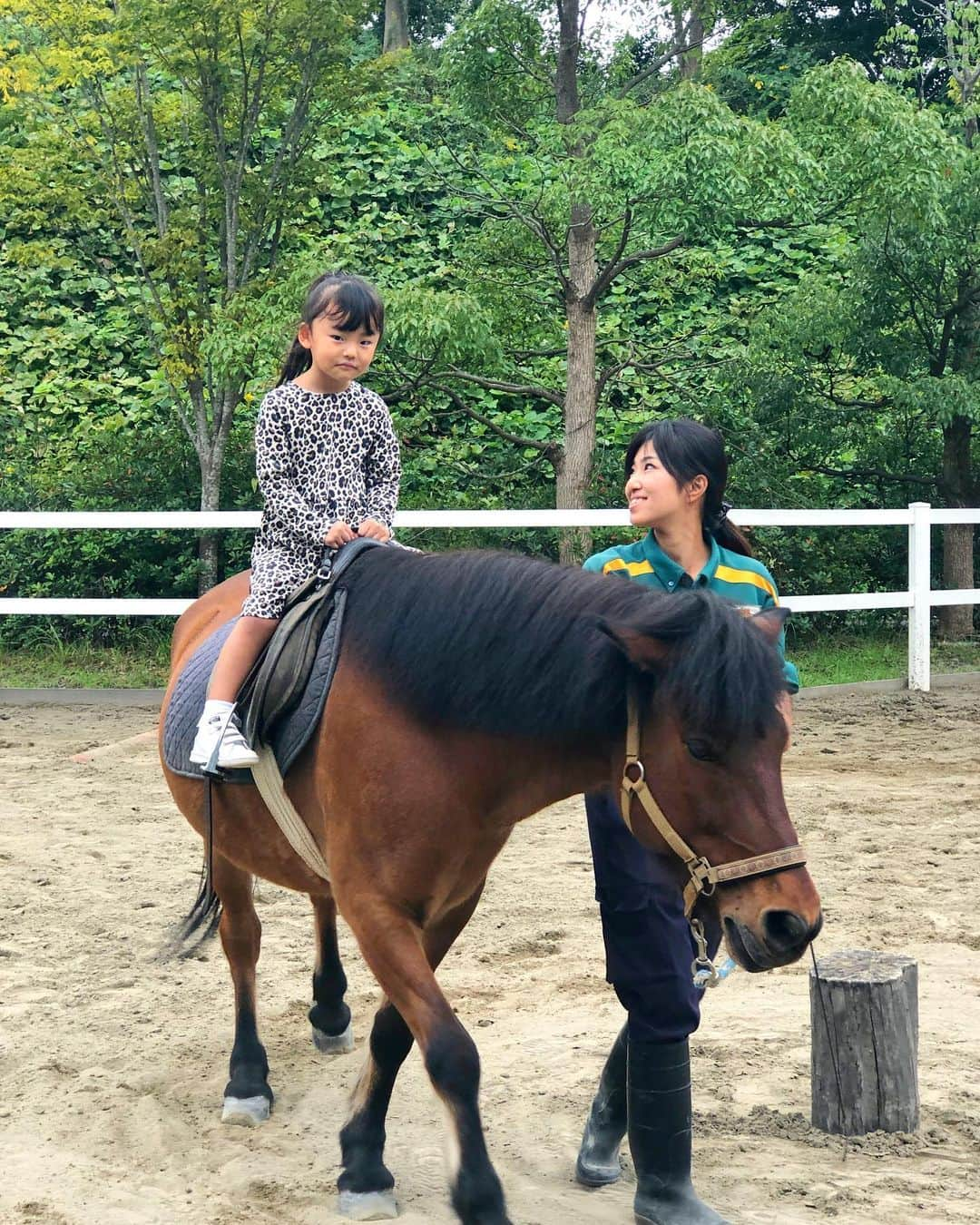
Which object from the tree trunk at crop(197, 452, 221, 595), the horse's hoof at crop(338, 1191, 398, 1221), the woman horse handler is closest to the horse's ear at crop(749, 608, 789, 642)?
the woman horse handler

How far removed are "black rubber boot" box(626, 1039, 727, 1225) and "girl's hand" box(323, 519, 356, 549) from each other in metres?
1.35

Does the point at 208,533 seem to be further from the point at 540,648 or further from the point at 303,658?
the point at 540,648

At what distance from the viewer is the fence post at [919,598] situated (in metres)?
10.3

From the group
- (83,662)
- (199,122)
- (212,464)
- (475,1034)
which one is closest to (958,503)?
(212,464)

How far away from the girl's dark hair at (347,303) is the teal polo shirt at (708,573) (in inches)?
34.9

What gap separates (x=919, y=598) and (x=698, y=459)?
26.6ft

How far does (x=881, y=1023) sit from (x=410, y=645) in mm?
1536

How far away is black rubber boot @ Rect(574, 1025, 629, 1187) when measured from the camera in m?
3.07

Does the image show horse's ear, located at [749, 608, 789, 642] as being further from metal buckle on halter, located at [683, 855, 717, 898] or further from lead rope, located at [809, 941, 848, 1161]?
lead rope, located at [809, 941, 848, 1161]

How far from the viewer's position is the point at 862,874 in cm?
552

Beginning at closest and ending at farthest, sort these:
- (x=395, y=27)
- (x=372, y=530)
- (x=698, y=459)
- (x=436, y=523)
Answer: (x=698, y=459), (x=372, y=530), (x=436, y=523), (x=395, y=27)

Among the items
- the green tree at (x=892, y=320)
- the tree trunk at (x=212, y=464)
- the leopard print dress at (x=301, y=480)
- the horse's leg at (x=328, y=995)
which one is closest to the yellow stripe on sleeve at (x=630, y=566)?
the leopard print dress at (x=301, y=480)

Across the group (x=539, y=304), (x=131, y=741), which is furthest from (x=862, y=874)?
(x=539, y=304)

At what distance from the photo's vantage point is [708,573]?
2947 mm
